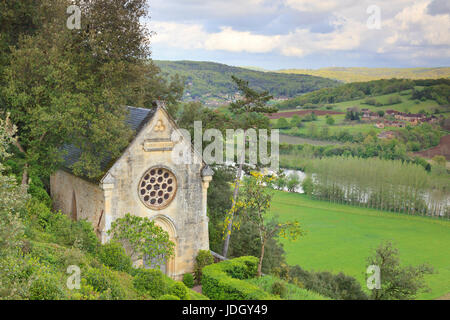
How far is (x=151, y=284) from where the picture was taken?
17344 millimetres

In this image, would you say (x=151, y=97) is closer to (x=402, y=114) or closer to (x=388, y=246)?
(x=388, y=246)

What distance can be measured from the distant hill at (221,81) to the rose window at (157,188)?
6361 cm

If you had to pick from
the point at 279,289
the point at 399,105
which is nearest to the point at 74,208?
the point at 279,289

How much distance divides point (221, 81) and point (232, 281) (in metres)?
117

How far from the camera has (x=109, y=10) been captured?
977 inches

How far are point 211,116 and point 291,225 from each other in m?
17.6

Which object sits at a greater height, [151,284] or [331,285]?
[151,284]

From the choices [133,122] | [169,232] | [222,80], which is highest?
[222,80]

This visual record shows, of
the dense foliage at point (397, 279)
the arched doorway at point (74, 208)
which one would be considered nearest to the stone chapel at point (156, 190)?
the arched doorway at point (74, 208)

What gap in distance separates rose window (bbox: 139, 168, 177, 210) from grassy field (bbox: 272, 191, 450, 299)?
35157 mm

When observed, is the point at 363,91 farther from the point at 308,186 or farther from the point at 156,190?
the point at 156,190

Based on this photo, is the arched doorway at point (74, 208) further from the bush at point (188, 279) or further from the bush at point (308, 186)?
the bush at point (308, 186)

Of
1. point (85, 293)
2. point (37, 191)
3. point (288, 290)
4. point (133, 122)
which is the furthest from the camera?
point (37, 191)
